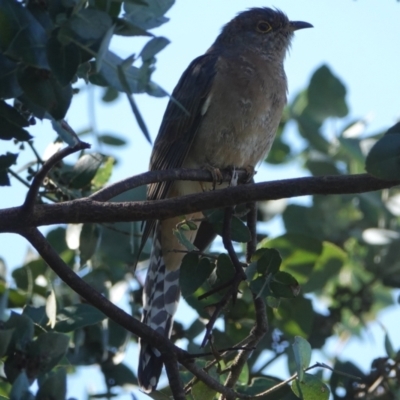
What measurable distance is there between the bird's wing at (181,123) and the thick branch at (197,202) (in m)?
1.96

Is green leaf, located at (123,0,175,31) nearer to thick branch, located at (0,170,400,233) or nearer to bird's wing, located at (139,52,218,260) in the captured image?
thick branch, located at (0,170,400,233)

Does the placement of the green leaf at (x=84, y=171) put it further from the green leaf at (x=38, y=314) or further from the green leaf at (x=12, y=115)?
the green leaf at (x=12, y=115)

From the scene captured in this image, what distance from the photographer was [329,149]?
17.5ft

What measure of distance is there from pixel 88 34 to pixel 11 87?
38 cm

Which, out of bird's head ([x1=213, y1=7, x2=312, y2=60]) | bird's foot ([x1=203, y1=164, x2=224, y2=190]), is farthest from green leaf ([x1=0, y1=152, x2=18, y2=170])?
bird's head ([x1=213, y1=7, x2=312, y2=60])

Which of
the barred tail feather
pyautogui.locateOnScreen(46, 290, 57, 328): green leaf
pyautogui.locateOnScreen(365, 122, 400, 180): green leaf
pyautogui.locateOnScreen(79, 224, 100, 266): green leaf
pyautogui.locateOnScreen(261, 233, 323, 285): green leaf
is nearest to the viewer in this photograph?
pyautogui.locateOnScreen(365, 122, 400, 180): green leaf

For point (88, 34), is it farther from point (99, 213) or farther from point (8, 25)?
point (99, 213)

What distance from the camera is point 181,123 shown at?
5242mm

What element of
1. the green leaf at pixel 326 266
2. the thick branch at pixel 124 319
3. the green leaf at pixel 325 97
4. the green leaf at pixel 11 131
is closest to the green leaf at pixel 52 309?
the thick branch at pixel 124 319

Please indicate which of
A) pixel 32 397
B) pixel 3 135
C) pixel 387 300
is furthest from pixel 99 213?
pixel 387 300

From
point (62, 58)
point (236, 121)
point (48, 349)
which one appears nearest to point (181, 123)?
point (236, 121)

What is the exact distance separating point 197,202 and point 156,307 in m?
1.94

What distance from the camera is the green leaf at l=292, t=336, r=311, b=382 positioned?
278 centimetres

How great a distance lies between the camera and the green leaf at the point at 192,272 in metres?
3.16
